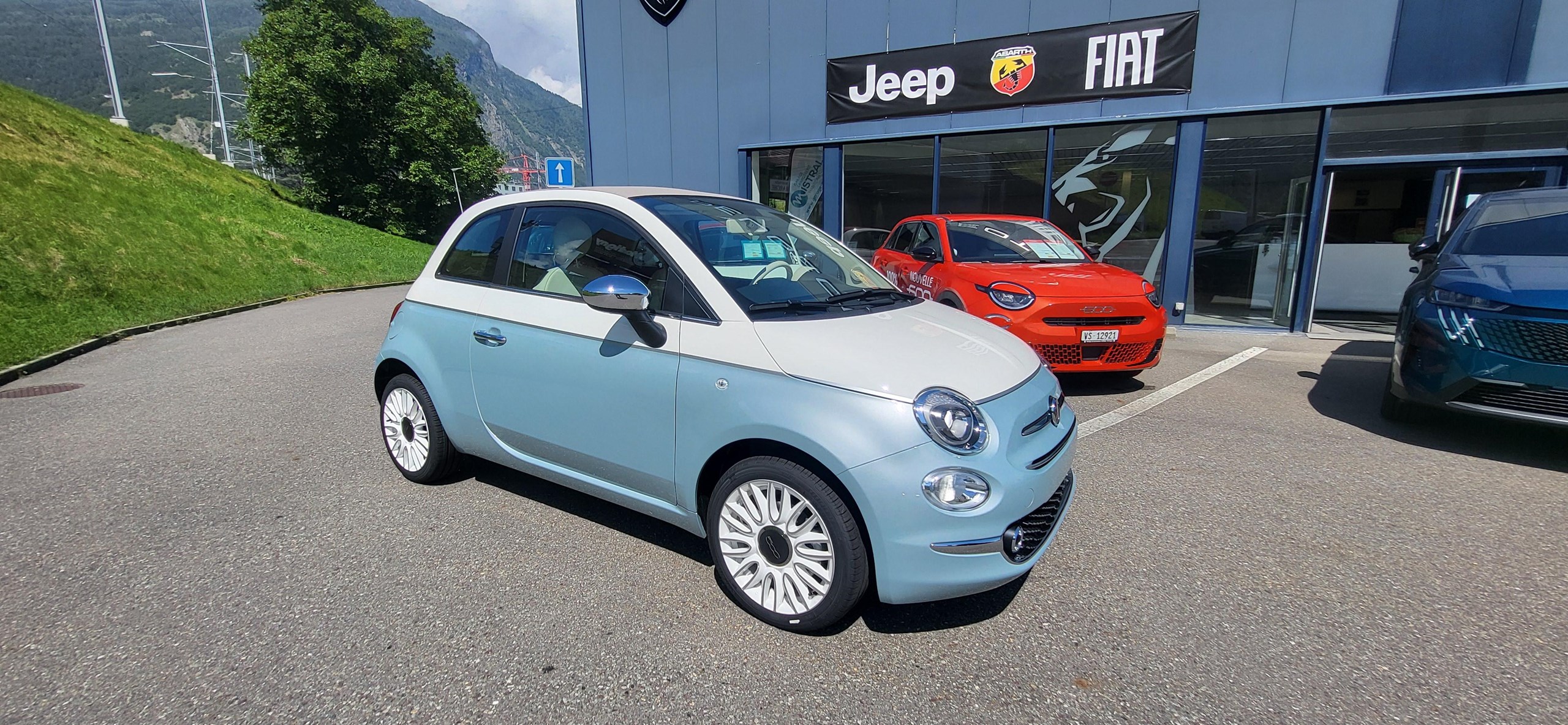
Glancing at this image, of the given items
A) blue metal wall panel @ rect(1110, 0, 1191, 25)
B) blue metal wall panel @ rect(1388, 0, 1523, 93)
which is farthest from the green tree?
blue metal wall panel @ rect(1388, 0, 1523, 93)

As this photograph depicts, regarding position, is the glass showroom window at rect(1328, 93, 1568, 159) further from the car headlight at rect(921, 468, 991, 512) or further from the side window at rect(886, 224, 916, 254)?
the car headlight at rect(921, 468, 991, 512)

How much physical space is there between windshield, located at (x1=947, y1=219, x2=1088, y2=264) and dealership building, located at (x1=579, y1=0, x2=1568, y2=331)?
3.85 meters

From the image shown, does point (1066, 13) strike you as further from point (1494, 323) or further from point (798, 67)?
point (1494, 323)

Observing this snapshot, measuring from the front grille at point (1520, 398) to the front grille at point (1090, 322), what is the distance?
208 centimetres

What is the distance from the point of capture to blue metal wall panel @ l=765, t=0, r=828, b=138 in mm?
→ 12164

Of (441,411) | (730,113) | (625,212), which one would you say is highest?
(730,113)

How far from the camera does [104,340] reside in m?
9.00

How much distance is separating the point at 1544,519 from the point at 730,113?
1225 centimetres

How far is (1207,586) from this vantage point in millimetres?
2957

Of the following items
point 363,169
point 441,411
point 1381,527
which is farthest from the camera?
point 363,169

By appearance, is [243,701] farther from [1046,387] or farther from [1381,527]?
[1381,527]

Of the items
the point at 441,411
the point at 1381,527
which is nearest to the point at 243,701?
the point at 441,411

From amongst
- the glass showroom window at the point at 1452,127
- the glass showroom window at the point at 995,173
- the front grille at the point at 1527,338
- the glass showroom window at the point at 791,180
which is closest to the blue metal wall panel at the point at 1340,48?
the glass showroom window at the point at 1452,127

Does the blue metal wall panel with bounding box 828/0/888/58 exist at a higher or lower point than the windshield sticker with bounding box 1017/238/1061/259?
higher
